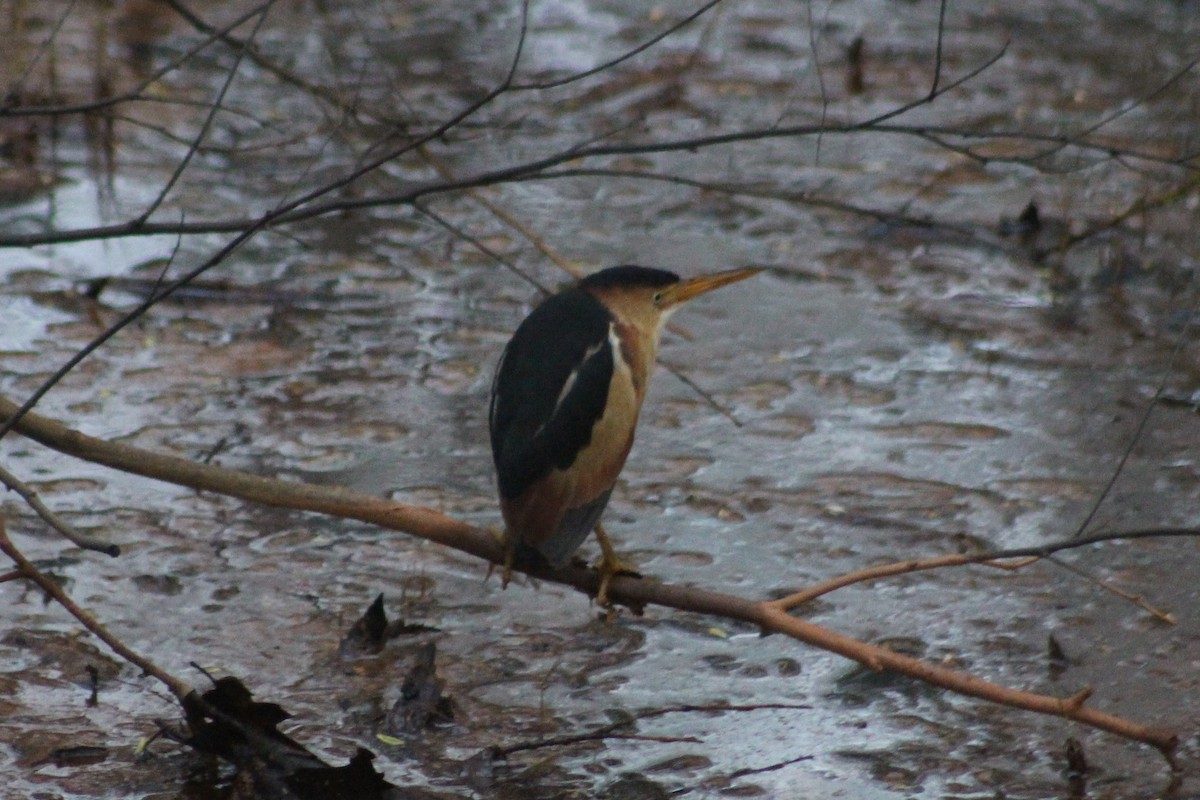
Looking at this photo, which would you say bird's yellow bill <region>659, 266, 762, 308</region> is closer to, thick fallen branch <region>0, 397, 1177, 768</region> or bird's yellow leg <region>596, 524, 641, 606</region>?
bird's yellow leg <region>596, 524, 641, 606</region>

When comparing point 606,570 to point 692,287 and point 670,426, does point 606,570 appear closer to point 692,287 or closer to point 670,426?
point 692,287

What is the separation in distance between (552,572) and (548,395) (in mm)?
429

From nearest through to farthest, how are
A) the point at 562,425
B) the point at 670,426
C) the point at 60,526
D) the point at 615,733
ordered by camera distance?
the point at 60,526 → the point at 562,425 → the point at 615,733 → the point at 670,426

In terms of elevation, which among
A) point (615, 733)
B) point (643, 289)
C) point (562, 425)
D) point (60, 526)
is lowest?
point (615, 733)

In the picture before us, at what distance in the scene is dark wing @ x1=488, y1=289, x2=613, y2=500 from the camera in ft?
11.8

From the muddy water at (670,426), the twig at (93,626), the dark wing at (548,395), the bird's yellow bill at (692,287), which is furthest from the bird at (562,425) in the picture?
the twig at (93,626)

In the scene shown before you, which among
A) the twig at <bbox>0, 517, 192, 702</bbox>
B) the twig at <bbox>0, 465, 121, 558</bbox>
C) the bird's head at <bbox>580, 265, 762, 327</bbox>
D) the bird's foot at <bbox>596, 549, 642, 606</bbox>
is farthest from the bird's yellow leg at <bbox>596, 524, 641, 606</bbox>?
the twig at <bbox>0, 465, 121, 558</bbox>

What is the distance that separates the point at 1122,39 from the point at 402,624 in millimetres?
7079

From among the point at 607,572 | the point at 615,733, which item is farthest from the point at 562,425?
the point at 615,733

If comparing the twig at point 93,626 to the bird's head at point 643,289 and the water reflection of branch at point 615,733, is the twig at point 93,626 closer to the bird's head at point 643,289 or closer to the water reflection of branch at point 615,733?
the water reflection of branch at point 615,733

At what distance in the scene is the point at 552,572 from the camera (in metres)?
3.77

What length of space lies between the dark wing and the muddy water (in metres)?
0.54

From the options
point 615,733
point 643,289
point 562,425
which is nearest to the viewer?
point 562,425

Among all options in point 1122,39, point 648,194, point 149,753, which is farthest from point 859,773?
point 1122,39
